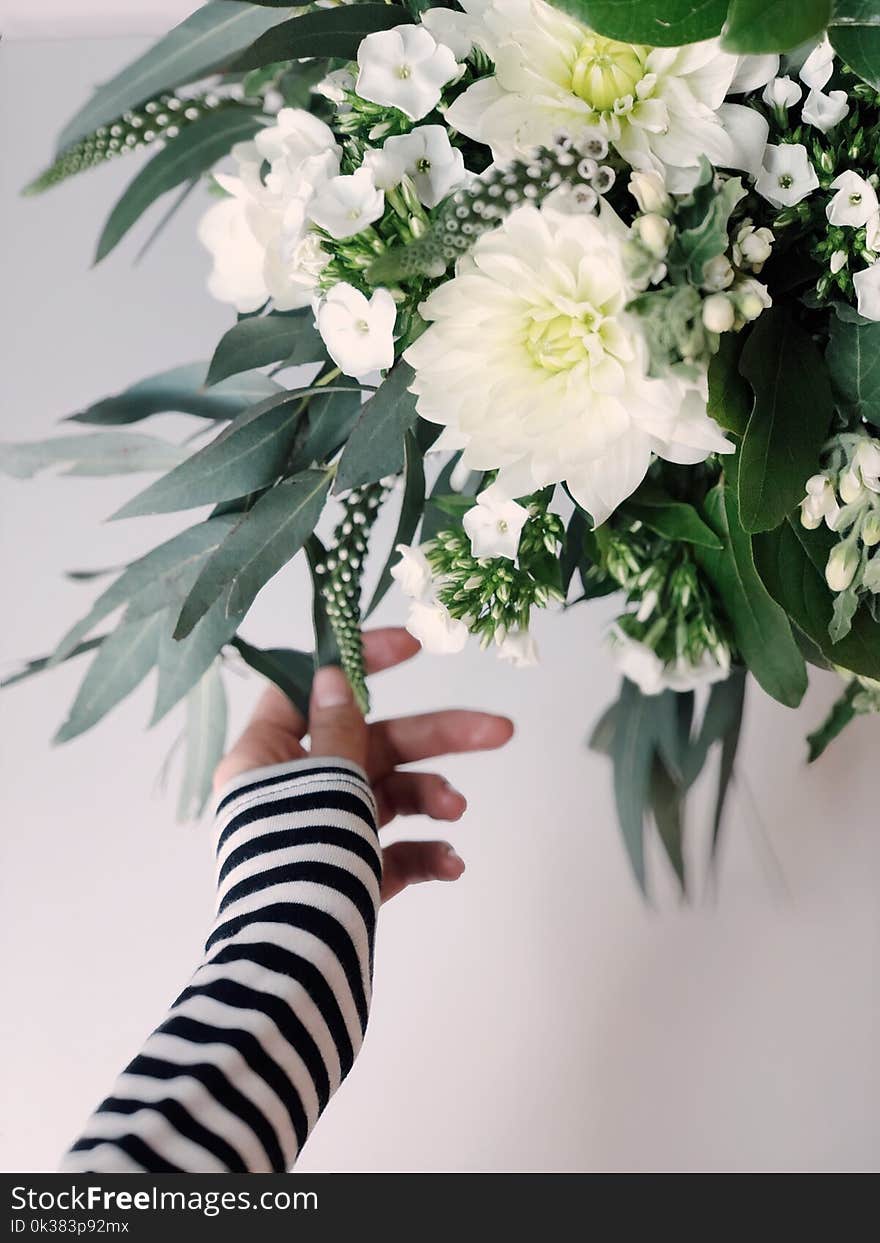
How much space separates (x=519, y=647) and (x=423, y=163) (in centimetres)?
20

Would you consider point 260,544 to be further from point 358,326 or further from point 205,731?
point 205,731

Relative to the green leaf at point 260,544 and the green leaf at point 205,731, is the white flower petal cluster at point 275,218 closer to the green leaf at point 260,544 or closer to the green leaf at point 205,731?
the green leaf at point 260,544

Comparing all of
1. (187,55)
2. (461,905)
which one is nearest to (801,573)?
(187,55)

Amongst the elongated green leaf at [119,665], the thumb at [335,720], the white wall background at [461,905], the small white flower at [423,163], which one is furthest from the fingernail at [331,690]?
the small white flower at [423,163]

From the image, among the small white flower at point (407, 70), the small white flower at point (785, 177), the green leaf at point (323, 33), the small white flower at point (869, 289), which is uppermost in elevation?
the green leaf at point (323, 33)

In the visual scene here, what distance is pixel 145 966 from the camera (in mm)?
792

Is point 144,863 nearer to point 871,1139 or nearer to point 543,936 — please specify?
point 543,936

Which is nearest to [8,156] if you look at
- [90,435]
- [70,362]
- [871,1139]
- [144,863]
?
[70,362]

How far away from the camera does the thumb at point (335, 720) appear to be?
1.84 ft

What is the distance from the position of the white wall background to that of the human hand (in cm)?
15

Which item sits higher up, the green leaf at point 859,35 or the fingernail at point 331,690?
the green leaf at point 859,35

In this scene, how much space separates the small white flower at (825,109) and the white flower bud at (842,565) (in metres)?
0.13

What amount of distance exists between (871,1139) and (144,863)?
2.00 feet

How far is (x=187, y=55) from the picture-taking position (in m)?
0.45
